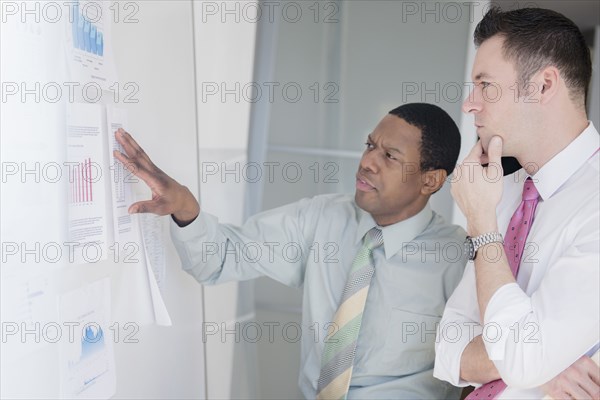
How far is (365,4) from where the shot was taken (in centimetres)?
262

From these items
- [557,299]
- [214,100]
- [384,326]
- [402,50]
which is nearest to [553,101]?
[557,299]

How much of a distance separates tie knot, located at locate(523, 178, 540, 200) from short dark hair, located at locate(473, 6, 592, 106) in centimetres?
20

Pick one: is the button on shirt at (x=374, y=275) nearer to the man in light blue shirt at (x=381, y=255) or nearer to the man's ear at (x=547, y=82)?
the man in light blue shirt at (x=381, y=255)

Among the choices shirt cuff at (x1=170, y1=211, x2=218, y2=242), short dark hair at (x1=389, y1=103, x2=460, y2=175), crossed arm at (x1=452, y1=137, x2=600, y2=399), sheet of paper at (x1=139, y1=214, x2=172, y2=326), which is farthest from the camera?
short dark hair at (x1=389, y1=103, x2=460, y2=175)

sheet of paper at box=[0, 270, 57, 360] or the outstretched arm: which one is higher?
the outstretched arm

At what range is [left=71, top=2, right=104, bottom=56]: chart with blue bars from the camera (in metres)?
1.18

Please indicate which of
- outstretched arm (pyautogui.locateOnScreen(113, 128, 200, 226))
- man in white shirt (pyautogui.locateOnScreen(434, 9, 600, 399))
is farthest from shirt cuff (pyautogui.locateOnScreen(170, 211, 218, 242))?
man in white shirt (pyautogui.locateOnScreen(434, 9, 600, 399))

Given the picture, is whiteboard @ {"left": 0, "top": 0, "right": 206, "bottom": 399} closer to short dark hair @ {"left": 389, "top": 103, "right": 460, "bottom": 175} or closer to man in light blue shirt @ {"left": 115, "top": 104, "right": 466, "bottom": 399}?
man in light blue shirt @ {"left": 115, "top": 104, "right": 466, "bottom": 399}

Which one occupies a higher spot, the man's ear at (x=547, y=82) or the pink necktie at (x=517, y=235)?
the man's ear at (x=547, y=82)

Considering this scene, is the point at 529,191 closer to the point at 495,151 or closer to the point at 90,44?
the point at 495,151

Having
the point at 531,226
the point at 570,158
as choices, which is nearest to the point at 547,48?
the point at 570,158

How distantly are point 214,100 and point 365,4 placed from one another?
0.89 metres

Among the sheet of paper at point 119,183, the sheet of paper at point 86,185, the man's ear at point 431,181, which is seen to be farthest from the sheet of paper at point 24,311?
the man's ear at point 431,181

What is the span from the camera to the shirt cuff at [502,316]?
1.25 metres
